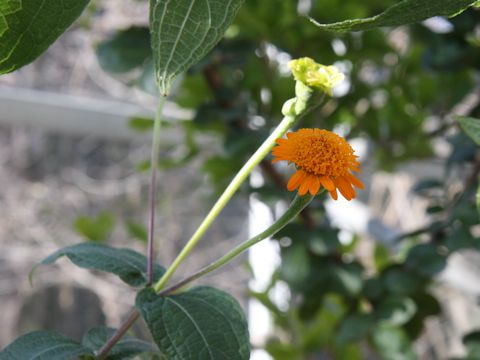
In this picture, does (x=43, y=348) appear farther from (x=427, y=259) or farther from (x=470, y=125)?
(x=427, y=259)

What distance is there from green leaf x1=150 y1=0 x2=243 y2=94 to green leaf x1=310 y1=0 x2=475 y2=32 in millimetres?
46

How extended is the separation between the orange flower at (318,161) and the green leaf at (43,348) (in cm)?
13

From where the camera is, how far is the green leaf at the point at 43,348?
280 millimetres

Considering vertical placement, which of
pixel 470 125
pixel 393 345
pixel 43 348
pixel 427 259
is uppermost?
pixel 470 125

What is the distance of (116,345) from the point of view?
1.05 feet

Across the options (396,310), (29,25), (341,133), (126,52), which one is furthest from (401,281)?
(29,25)

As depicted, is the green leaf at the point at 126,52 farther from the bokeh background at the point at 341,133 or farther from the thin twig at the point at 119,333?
the thin twig at the point at 119,333

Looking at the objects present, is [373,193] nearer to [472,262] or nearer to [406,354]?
[472,262]

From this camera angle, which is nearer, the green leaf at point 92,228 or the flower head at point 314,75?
the flower head at point 314,75

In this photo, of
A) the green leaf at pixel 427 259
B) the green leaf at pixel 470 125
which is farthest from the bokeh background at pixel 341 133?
the green leaf at pixel 470 125

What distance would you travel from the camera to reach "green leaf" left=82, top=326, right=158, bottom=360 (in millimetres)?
311

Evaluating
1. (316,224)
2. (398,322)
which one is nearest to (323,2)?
(316,224)

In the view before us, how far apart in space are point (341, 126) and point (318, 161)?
0.56 m

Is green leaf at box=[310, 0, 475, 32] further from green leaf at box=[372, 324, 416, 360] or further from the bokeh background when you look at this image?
green leaf at box=[372, 324, 416, 360]
